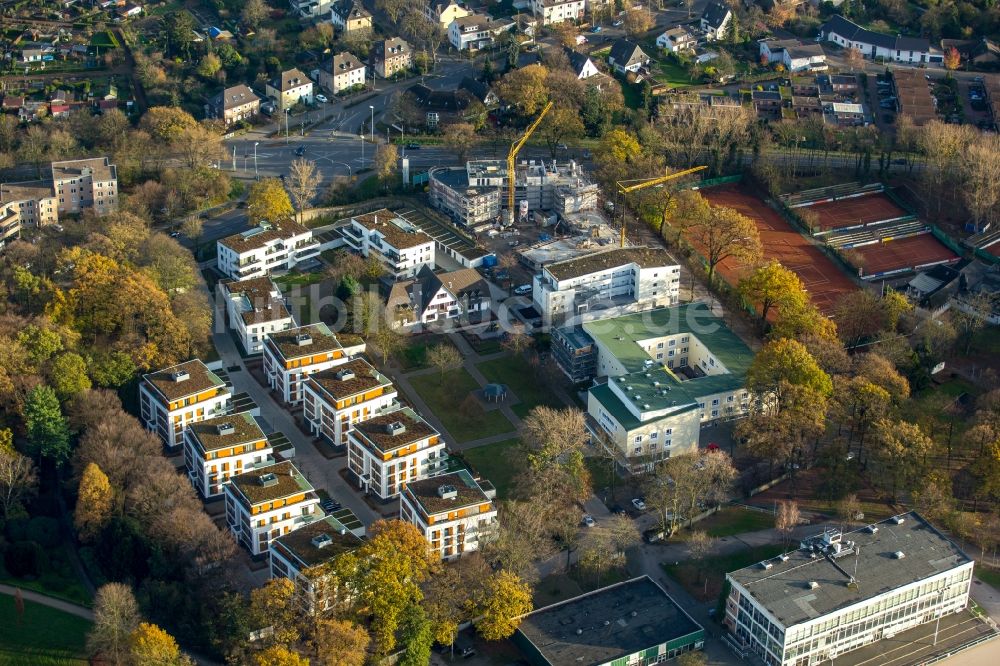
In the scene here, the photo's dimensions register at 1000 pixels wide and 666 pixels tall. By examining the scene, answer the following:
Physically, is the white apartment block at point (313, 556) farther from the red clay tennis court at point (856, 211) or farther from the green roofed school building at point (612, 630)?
the red clay tennis court at point (856, 211)

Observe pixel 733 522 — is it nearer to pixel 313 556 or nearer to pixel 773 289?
pixel 773 289

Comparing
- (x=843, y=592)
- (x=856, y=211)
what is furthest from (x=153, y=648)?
(x=856, y=211)

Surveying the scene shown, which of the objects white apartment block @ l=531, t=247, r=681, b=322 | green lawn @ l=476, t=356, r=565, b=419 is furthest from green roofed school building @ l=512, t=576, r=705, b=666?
white apartment block @ l=531, t=247, r=681, b=322

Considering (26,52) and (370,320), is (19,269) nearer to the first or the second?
(370,320)

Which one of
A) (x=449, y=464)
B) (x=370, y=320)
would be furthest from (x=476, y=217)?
(x=449, y=464)

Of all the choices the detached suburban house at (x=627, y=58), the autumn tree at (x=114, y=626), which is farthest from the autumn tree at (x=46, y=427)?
the detached suburban house at (x=627, y=58)

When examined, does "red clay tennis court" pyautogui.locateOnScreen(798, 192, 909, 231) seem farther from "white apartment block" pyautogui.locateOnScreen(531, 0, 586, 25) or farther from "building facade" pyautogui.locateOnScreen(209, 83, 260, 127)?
"building facade" pyautogui.locateOnScreen(209, 83, 260, 127)
